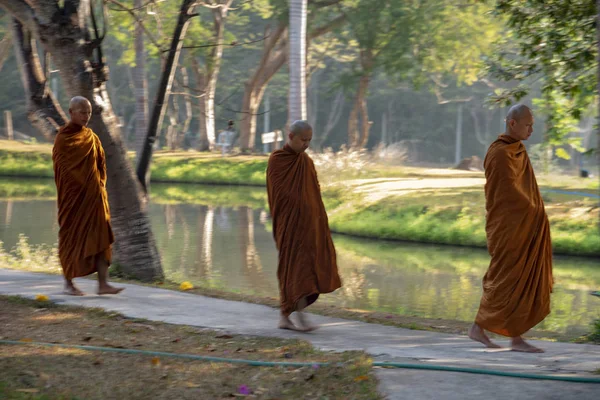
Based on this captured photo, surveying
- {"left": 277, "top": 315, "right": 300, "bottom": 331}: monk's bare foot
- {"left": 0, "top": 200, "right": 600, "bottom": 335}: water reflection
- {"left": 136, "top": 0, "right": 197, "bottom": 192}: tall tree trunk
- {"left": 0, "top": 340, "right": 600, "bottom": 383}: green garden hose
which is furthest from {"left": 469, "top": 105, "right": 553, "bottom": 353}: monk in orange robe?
{"left": 136, "top": 0, "right": 197, "bottom": 192}: tall tree trunk

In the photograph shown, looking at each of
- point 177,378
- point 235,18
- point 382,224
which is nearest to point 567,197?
point 382,224

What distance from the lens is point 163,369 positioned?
18.9ft

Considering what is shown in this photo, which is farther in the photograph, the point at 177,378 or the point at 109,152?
the point at 109,152

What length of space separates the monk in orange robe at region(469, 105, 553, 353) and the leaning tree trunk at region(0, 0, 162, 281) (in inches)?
194

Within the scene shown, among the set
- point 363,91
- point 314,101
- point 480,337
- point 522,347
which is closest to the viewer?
point 522,347

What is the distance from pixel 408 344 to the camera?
6.92m

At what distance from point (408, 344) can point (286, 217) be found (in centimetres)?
150

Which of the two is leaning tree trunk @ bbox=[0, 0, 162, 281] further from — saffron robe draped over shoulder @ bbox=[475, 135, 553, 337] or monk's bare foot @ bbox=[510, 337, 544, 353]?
monk's bare foot @ bbox=[510, 337, 544, 353]

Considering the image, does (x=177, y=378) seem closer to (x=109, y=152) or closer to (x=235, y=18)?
(x=109, y=152)

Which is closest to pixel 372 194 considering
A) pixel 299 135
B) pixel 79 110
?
pixel 79 110

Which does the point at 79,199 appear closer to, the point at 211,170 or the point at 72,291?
the point at 72,291

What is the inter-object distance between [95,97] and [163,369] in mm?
5139

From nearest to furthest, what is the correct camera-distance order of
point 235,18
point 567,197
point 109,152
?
point 109,152
point 567,197
point 235,18

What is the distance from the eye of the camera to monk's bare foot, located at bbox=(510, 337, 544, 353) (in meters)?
6.75
